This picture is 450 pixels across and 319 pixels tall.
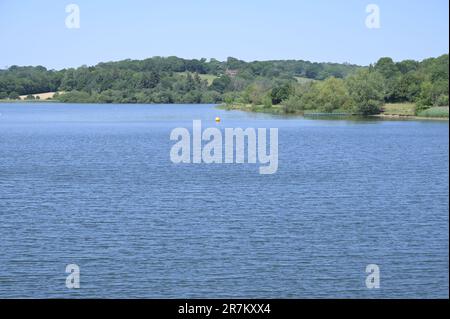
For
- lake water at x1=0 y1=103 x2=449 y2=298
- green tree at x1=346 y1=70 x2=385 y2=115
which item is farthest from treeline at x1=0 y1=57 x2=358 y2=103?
lake water at x1=0 y1=103 x2=449 y2=298

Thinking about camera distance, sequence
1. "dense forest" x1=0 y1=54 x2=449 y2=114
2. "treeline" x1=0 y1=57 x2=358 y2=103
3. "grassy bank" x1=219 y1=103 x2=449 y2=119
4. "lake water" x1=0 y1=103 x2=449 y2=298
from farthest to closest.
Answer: "treeline" x1=0 y1=57 x2=358 y2=103 < "dense forest" x1=0 y1=54 x2=449 y2=114 < "grassy bank" x1=219 y1=103 x2=449 y2=119 < "lake water" x1=0 y1=103 x2=449 y2=298

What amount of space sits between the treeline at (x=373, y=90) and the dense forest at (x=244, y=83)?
9cm

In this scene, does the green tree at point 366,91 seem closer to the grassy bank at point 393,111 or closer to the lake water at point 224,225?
the grassy bank at point 393,111

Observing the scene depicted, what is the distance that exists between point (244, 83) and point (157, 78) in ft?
52.3

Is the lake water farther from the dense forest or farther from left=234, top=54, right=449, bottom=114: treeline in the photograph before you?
the dense forest

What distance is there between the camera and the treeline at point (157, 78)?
127 metres

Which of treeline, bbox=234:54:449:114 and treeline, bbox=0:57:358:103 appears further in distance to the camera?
treeline, bbox=0:57:358:103

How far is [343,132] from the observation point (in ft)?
228

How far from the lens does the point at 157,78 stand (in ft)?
461

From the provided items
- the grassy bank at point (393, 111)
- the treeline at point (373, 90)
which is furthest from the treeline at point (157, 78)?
the treeline at point (373, 90)

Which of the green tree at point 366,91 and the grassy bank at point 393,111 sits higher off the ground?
the green tree at point 366,91

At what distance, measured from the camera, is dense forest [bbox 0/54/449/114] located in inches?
3167
